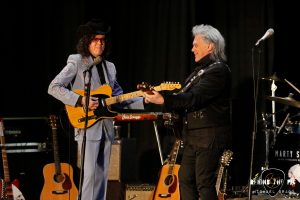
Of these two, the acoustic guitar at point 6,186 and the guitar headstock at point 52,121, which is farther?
the guitar headstock at point 52,121

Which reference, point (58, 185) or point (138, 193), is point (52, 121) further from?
point (138, 193)

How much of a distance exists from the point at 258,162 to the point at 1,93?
138 inches

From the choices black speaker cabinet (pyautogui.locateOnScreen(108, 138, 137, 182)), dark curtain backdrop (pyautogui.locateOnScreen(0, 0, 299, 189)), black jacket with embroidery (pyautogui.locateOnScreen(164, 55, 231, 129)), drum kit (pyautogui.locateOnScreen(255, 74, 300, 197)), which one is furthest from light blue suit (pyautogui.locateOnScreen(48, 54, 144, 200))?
drum kit (pyautogui.locateOnScreen(255, 74, 300, 197))

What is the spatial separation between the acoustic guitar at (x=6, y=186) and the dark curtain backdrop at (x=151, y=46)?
1314 mm

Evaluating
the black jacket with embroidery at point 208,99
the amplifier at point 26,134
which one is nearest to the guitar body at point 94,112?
the black jacket with embroidery at point 208,99

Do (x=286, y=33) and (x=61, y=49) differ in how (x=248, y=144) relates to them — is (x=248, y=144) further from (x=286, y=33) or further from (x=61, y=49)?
(x=61, y=49)

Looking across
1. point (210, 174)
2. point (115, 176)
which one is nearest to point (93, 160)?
point (210, 174)

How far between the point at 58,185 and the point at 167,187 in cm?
123

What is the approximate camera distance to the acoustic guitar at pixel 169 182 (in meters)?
6.51

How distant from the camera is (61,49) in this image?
7809 mm

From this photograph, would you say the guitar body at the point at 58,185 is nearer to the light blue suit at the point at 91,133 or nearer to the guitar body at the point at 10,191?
the guitar body at the point at 10,191

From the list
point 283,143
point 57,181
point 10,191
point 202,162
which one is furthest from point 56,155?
point 283,143

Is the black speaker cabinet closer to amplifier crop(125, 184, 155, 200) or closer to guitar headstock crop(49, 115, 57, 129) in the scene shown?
amplifier crop(125, 184, 155, 200)

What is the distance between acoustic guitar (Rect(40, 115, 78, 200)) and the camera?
21.3 ft
